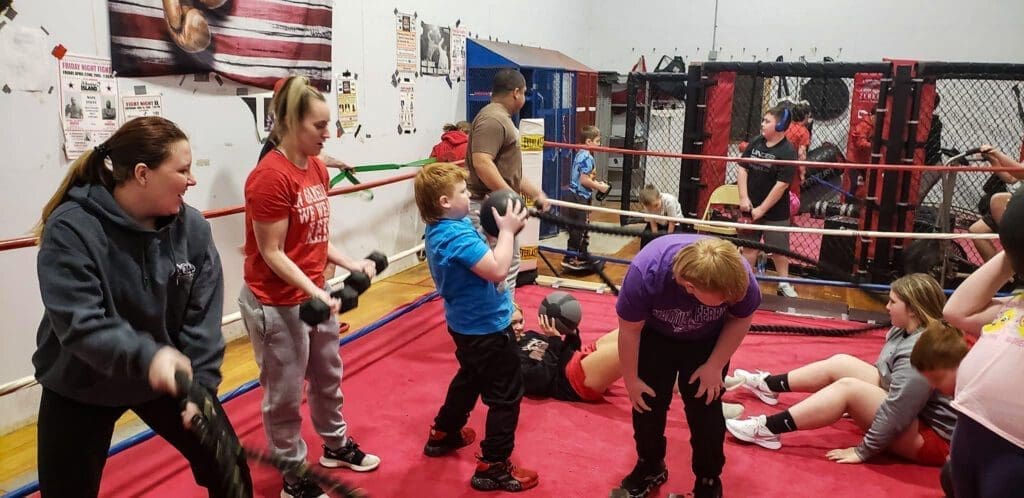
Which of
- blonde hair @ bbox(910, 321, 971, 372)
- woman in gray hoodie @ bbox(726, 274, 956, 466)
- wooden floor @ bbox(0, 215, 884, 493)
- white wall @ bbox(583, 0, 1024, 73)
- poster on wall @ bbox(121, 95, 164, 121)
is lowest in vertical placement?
wooden floor @ bbox(0, 215, 884, 493)

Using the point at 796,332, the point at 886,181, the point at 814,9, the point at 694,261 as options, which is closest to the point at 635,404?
the point at 694,261

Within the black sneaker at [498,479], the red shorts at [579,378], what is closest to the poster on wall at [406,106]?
the red shorts at [579,378]

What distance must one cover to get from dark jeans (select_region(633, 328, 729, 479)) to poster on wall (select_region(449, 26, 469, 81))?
429cm

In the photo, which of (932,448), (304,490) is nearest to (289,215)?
(304,490)

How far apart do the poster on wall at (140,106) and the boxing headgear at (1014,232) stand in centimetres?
314

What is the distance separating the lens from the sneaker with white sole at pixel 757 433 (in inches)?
106

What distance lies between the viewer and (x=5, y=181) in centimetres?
269

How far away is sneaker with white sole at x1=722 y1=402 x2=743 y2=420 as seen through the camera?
2.92 m

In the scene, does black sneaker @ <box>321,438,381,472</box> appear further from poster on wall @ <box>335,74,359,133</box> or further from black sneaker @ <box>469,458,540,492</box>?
poster on wall @ <box>335,74,359,133</box>

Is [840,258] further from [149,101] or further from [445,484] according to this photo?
[149,101]

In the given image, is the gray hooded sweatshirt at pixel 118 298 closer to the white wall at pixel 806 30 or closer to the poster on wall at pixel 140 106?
the poster on wall at pixel 140 106

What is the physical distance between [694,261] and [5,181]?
2.54 m

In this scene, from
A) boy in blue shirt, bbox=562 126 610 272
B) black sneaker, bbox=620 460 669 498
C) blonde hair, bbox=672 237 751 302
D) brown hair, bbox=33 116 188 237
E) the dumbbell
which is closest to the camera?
brown hair, bbox=33 116 188 237

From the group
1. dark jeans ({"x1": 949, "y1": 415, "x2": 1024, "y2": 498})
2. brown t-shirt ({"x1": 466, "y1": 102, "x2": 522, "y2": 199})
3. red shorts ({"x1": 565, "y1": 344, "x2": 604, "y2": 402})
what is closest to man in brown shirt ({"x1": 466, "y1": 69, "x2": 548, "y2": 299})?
brown t-shirt ({"x1": 466, "y1": 102, "x2": 522, "y2": 199})
